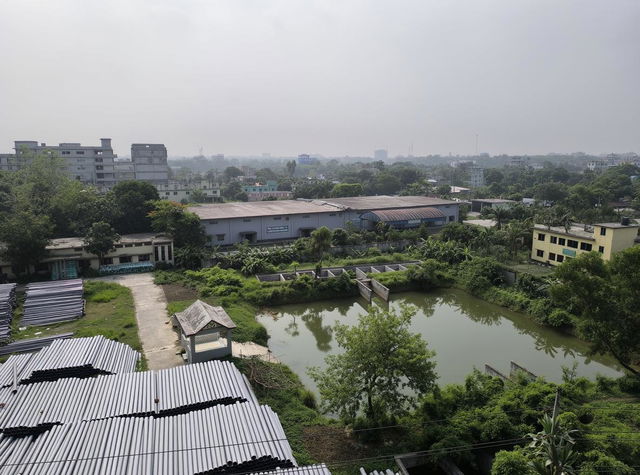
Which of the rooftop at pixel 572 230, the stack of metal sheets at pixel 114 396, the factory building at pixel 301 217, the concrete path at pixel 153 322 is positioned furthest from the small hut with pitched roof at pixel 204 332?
the rooftop at pixel 572 230

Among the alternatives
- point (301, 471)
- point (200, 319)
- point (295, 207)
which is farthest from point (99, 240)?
point (301, 471)

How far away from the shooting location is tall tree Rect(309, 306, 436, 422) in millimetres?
10164

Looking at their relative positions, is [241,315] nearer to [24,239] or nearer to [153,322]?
[153,322]

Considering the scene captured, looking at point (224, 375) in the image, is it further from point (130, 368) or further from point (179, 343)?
point (179, 343)

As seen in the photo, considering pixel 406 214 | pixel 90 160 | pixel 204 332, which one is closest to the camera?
pixel 204 332

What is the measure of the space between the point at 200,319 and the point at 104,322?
604 cm

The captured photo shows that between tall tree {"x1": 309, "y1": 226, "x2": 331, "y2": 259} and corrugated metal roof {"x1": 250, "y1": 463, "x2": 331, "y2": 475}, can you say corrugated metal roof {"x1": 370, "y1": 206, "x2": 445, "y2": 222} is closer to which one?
tall tree {"x1": 309, "y1": 226, "x2": 331, "y2": 259}

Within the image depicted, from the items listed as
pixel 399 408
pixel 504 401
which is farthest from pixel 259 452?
pixel 504 401

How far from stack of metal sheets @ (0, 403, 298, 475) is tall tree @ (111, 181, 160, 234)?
2279 cm

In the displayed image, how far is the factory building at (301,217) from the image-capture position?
3130 centimetres

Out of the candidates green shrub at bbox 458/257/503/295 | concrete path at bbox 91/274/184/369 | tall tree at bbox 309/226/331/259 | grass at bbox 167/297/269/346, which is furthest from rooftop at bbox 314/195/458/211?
concrete path at bbox 91/274/184/369

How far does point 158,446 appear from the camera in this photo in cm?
864

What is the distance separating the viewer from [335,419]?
1158cm

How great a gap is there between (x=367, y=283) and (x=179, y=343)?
1060 cm
